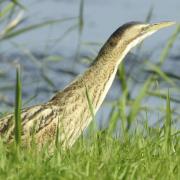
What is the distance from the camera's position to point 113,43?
7168mm

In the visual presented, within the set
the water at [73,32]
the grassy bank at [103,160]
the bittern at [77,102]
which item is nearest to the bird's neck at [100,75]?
the bittern at [77,102]

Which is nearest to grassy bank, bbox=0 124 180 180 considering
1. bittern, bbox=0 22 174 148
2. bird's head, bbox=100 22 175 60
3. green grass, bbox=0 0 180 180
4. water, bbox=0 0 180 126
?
green grass, bbox=0 0 180 180

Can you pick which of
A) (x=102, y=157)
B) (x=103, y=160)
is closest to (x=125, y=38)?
(x=102, y=157)

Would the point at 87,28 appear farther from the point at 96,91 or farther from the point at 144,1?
the point at 96,91

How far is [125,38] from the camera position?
7219 mm

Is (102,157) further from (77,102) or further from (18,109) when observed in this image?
(77,102)

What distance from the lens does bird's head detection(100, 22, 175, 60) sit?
23.5 ft

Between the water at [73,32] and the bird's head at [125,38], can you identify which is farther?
the water at [73,32]

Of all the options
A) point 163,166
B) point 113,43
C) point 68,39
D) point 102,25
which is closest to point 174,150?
point 163,166

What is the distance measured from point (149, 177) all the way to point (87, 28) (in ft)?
47.4

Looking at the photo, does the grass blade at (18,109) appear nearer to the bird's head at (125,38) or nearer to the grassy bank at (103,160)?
the grassy bank at (103,160)

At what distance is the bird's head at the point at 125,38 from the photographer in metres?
7.16

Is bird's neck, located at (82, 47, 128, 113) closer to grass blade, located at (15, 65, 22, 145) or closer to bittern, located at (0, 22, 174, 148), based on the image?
bittern, located at (0, 22, 174, 148)

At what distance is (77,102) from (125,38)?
71 cm
